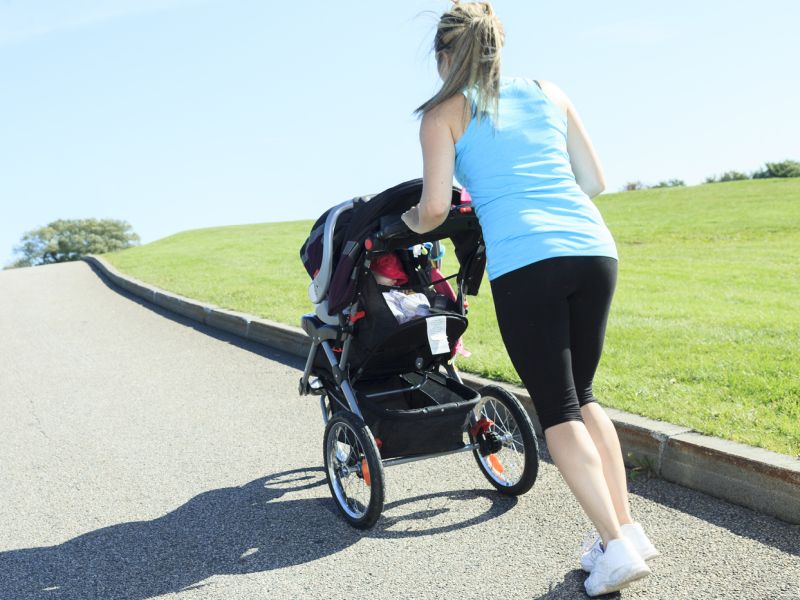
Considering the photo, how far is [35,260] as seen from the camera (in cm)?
7706

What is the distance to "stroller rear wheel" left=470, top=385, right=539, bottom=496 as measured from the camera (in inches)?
165

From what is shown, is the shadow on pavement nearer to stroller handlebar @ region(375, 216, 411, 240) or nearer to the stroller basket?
the stroller basket

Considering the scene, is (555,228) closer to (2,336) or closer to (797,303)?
(797,303)

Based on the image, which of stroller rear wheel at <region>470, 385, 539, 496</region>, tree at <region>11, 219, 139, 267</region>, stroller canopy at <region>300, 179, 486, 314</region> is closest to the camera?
stroller canopy at <region>300, 179, 486, 314</region>

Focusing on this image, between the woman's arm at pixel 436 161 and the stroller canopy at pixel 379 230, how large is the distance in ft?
1.99

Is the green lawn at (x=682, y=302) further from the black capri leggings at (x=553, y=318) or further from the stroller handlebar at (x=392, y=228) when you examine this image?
the stroller handlebar at (x=392, y=228)

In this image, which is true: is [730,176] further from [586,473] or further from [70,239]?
[70,239]

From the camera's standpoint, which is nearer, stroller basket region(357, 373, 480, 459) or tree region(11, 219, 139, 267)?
stroller basket region(357, 373, 480, 459)

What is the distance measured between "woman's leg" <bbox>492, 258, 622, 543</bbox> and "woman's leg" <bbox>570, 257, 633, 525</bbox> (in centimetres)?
7

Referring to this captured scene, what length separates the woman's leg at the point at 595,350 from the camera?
323cm

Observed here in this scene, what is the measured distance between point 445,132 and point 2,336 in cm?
953

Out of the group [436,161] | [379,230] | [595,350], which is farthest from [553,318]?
[379,230]

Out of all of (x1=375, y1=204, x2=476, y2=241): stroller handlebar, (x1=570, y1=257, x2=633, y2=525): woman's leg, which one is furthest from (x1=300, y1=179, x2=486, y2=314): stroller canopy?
(x1=570, y1=257, x2=633, y2=525): woman's leg

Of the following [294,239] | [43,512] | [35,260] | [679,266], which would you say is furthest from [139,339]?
[35,260]
